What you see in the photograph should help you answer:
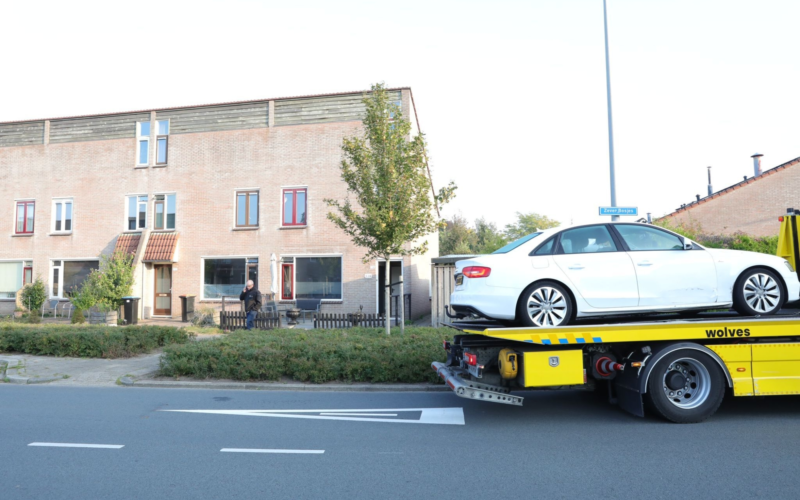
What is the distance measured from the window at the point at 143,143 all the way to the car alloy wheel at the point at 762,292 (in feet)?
72.8

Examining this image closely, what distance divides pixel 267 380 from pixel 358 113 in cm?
1340

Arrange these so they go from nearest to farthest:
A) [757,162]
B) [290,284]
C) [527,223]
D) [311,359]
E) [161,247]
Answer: [311,359] < [290,284] < [161,247] < [757,162] < [527,223]

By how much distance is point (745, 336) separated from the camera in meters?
6.29

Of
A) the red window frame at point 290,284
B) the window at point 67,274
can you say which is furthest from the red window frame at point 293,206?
the window at point 67,274

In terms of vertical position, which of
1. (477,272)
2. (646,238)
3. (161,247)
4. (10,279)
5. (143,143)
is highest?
(143,143)

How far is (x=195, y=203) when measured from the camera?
2189 cm

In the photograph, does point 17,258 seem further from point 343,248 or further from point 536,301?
point 536,301

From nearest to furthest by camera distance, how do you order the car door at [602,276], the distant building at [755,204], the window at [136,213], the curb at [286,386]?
the car door at [602,276] < the curb at [286,386] < the window at [136,213] < the distant building at [755,204]

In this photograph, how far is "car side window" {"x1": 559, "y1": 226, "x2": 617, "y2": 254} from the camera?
22.1 ft

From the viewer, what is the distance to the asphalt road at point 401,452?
4.36m

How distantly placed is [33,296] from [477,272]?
2234cm

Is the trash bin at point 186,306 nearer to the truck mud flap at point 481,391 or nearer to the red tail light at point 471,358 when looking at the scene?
the truck mud flap at point 481,391

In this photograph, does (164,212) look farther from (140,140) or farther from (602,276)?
(602,276)

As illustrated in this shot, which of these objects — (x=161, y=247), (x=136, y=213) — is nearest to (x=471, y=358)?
(x=161, y=247)
